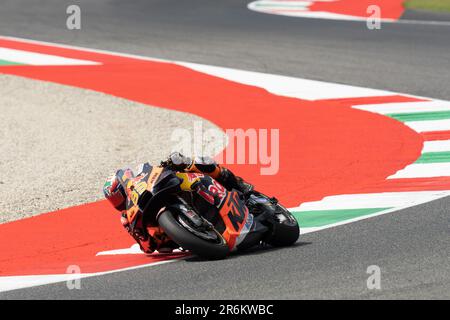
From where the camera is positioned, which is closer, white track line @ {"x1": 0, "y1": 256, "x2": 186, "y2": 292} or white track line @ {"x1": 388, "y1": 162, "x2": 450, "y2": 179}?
white track line @ {"x1": 0, "y1": 256, "x2": 186, "y2": 292}

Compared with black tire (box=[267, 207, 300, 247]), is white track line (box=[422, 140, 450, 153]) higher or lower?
lower

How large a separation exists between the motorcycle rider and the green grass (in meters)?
18.7

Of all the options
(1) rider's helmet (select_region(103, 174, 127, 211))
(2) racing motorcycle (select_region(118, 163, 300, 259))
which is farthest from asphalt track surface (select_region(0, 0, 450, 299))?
(1) rider's helmet (select_region(103, 174, 127, 211))

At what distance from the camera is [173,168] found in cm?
832

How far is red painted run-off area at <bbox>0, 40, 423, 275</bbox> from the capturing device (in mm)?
9328

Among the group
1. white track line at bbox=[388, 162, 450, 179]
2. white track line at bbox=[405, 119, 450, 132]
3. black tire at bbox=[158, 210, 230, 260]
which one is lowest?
white track line at bbox=[405, 119, 450, 132]

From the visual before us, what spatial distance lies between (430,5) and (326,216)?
59.3 feet

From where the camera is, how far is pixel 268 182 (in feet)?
38.2

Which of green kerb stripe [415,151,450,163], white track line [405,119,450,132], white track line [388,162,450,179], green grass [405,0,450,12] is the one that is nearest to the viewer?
white track line [388,162,450,179]

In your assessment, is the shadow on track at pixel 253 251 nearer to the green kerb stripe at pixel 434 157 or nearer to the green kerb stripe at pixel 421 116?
the green kerb stripe at pixel 434 157

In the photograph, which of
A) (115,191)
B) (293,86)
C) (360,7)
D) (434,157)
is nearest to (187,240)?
(115,191)

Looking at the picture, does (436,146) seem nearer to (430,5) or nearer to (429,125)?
(429,125)

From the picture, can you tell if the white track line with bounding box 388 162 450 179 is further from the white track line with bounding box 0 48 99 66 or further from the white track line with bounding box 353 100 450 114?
the white track line with bounding box 0 48 99 66

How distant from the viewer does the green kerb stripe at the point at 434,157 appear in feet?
40.1
